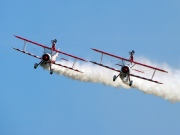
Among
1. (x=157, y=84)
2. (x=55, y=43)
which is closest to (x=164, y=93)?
(x=157, y=84)

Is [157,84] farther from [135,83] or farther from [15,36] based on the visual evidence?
[15,36]

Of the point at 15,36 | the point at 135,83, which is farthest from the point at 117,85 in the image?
the point at 15,36

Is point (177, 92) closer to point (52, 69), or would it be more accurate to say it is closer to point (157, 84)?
point (157, 84)

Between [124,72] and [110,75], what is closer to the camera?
[124,72]

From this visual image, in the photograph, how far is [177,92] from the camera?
171 meters

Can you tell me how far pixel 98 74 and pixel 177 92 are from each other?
1070cm

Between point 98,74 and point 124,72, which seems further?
point 98,74

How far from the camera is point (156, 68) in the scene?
165 meters

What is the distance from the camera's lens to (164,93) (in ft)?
560

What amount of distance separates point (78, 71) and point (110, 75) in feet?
27.3

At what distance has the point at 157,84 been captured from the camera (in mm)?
171750

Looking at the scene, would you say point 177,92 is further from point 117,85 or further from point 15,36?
point 15,36

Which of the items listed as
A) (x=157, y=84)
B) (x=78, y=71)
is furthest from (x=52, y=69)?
(x=157, y=84)

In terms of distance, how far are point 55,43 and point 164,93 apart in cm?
1529
